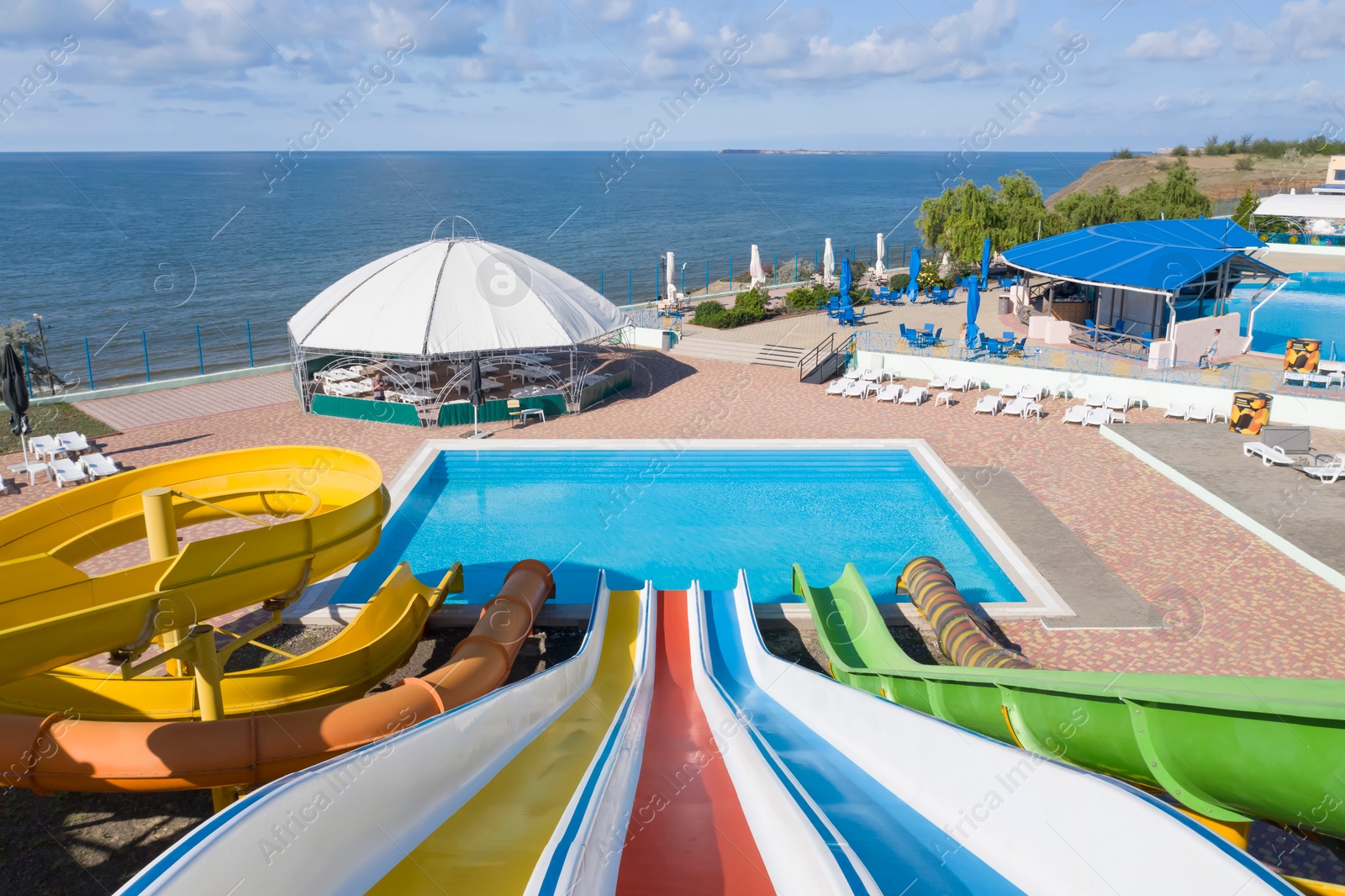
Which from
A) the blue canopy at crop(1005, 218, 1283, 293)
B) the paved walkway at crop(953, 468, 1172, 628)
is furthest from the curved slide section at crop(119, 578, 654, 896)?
the blue canopy at crop(1005, 218, 1283, 293)

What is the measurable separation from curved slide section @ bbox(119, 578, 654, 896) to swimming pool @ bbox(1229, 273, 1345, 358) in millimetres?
25345

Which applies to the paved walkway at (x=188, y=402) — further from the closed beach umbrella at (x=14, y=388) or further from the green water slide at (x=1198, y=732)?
the green water slide at (x=1198, y=732)

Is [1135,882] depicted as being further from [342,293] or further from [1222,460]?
[342,293]

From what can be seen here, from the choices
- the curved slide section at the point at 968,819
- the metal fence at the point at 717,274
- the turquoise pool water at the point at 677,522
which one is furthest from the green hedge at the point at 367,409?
the curved slide section at the point at 968,819

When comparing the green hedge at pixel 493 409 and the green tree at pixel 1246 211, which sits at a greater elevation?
the green tree at pixel 1246 211

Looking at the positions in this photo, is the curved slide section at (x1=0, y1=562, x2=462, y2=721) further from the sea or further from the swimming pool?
the swimming pool

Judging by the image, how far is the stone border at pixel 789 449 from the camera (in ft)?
36.7

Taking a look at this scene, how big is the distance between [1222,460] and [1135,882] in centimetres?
1574

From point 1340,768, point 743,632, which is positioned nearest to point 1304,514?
point 743,632

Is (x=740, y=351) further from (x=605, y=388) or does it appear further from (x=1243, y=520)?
(x=1243, y=520)

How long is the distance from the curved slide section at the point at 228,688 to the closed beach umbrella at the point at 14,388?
9.34 m

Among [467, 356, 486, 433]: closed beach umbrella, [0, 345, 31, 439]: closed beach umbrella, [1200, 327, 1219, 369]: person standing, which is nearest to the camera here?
[0, 345, 31, 439]: closed beach umbrella

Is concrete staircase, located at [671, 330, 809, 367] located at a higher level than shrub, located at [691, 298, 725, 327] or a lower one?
lower

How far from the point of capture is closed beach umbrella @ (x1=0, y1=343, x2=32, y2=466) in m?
15.0
